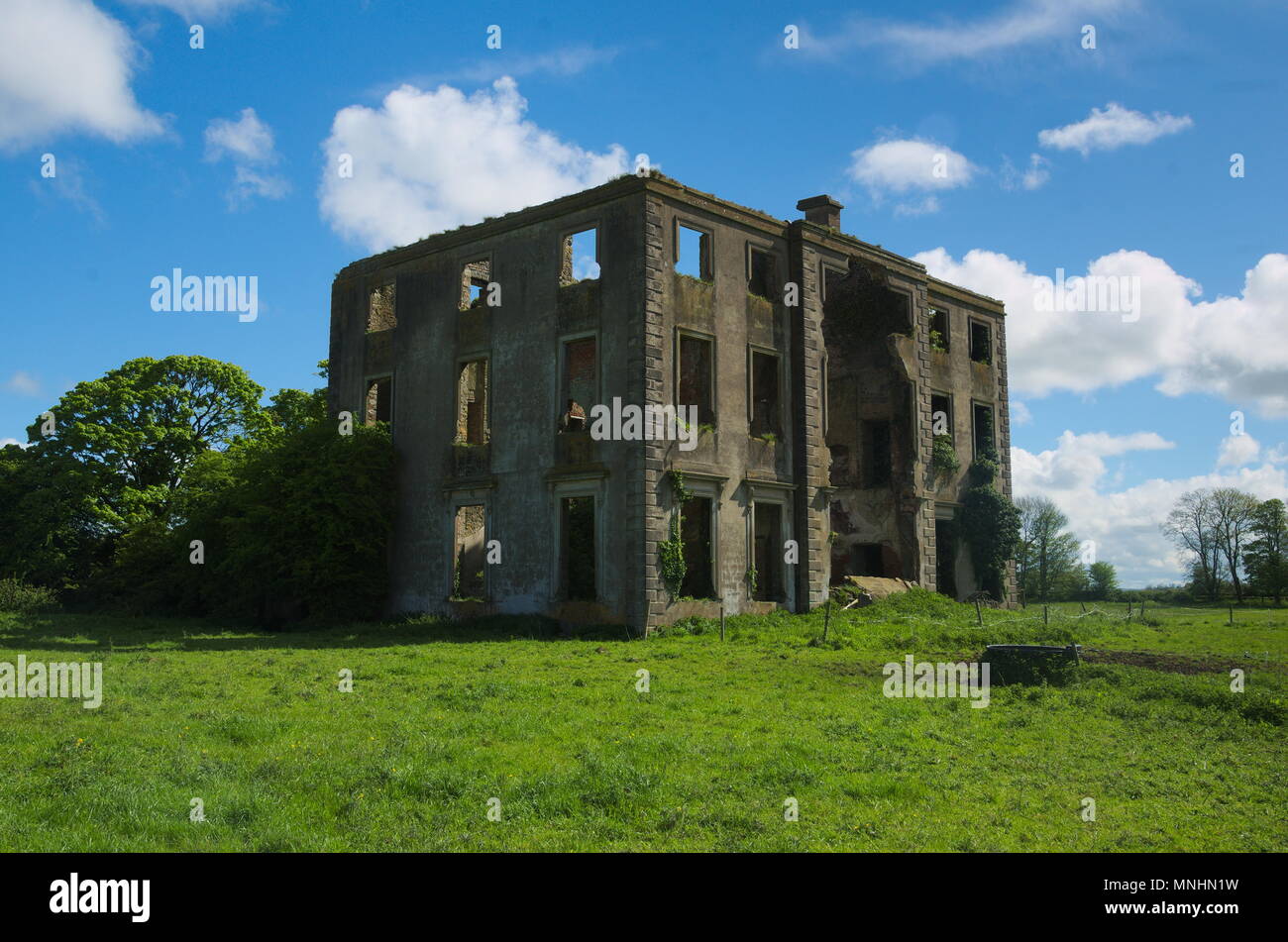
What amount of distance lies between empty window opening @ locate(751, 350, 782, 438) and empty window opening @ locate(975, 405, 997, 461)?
1128 cm

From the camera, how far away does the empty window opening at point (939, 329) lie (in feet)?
107

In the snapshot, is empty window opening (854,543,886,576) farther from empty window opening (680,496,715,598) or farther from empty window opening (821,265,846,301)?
empty window opening (821,265,846,301)

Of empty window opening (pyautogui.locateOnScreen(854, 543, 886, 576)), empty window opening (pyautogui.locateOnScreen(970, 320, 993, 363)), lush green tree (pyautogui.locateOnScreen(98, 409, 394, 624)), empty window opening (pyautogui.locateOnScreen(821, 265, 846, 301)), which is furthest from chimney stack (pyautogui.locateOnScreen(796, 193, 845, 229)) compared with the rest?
lush green tree (pyautogui.locateOnScreen(98, 409, 394, 624))

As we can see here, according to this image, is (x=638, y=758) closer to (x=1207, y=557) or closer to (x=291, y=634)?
(x=291, y=634)

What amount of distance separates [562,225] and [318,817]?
1971cm

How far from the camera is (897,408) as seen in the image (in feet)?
98.1

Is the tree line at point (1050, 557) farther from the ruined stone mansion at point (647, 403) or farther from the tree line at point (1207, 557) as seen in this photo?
the ruined stone mansion at point (647, 403)

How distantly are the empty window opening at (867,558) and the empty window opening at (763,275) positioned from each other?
908cm

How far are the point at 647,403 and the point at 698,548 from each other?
4.49 meters

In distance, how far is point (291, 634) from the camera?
2395 centimetres

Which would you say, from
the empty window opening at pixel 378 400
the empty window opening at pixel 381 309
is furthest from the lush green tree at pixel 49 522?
the empty window opening at pixel 381 309

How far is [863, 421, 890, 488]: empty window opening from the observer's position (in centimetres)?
3034

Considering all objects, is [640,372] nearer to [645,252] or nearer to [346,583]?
[645,252]

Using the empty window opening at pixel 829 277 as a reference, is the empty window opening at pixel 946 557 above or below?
below
